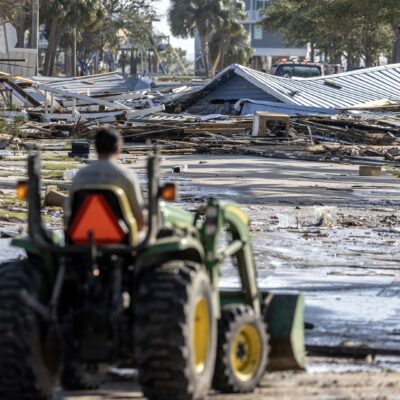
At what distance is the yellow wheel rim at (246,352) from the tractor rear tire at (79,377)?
790mm

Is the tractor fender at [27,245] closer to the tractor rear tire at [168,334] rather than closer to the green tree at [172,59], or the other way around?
the tractor rear tire at [168,334]

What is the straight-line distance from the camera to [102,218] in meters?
6.73

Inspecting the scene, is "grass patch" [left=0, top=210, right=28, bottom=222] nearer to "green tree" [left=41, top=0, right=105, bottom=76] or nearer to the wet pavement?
the wet pavement

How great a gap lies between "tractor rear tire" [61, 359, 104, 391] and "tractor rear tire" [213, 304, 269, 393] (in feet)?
2.25

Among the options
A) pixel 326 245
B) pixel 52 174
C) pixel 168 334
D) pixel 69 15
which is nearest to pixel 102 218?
pixel 168 334

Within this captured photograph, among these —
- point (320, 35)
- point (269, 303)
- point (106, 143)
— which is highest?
point (320, 35)

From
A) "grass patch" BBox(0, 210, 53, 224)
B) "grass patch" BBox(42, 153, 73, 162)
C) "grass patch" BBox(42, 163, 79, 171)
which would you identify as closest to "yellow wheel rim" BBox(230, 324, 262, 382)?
"grass patch" BBox(0, 210, 53, 224)

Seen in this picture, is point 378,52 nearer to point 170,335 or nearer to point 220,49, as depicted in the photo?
point 220,49

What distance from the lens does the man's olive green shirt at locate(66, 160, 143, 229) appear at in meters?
6.95

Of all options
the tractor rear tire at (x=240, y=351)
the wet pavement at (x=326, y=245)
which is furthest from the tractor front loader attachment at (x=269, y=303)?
the tractor rear tire at (x=240, y=351)

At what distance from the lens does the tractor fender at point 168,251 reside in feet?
22.2

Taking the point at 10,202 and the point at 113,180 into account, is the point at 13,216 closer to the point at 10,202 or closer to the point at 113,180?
the point at 10,202

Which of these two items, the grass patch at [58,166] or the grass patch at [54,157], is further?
the grass patch at [54,157]

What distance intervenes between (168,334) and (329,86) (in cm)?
4177
